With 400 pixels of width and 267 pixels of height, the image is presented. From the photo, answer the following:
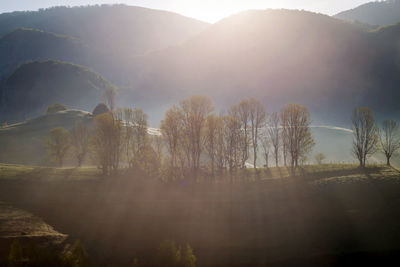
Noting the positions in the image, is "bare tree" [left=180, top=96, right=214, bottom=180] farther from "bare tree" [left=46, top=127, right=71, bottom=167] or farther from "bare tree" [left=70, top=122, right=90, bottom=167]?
"bare tree" [left=70, top=122, right=90, bottom=167]

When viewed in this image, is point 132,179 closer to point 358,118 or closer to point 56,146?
point 56,146

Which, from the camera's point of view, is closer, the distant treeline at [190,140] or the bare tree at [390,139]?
the distant treeline at [190,140]

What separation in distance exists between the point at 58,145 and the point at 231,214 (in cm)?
5691

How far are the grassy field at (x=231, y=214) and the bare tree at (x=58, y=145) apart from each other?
18222 mm

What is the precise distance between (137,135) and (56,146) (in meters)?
26.8

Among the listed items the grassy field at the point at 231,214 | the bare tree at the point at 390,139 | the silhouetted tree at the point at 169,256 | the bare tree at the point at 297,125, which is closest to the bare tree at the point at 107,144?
the grassy field at the point at 231,214

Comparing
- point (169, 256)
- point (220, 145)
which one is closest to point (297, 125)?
point (220, 145)

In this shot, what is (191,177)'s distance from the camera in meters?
50.2

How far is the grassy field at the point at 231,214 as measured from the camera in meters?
28.1

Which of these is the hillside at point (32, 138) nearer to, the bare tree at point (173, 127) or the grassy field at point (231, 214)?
the grassy field at point (231, 214)

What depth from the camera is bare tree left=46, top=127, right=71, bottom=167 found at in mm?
68125

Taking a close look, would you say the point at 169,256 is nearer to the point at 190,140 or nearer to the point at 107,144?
the point at 190,140

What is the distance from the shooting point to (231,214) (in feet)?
119

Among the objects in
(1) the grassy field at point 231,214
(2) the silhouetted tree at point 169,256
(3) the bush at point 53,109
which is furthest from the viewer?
(3) the bush at point 53,109
